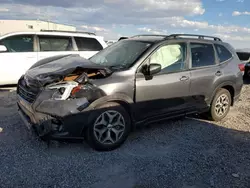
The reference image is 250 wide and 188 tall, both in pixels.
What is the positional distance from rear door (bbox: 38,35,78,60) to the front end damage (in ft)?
14.7

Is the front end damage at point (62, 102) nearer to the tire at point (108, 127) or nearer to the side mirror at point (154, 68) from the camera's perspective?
the tire at point (108, 127)

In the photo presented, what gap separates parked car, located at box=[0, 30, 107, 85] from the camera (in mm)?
7336

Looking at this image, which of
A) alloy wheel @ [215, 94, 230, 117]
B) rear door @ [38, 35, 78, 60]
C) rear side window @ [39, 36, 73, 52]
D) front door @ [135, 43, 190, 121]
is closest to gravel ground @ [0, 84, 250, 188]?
front door @ [135, 43, 190, 121]

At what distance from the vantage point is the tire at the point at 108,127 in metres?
3.62

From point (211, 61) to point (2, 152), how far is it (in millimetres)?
4138

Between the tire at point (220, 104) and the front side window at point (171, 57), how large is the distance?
1270 mm

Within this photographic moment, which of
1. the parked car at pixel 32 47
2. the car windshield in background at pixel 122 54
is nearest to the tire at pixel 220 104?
the car windshield in background at pixel 122 54

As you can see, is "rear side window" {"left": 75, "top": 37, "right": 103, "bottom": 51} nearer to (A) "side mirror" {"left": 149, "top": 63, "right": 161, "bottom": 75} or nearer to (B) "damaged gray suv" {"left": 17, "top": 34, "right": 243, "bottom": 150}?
(B) "damaged gray suv" {"left": 17, "top": 34, "right": 243, "bottom": 150}

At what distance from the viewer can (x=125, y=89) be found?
3.82 m

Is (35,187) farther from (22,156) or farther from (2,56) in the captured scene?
(2,56)

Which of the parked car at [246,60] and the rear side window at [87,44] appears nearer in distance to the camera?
the rear side window at [87,44]

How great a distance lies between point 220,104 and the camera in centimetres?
541

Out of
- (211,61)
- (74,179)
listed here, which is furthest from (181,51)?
(74,179)

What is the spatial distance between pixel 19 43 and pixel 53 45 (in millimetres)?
1014
